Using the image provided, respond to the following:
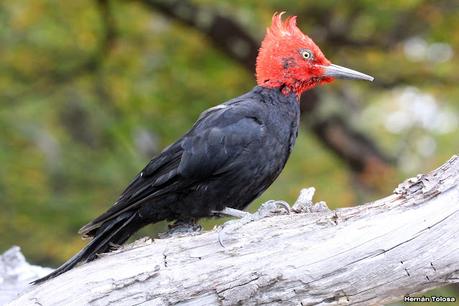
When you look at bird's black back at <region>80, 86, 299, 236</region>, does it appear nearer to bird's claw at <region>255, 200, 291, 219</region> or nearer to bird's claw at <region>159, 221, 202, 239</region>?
bird's claw at <region>159, 221, 202, 239</region>

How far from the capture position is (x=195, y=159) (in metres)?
4.19

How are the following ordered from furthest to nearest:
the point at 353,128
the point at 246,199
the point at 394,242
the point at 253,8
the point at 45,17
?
the point at 353,128 → the point at 45,17 → the point at 253,8 → the point at 246,199 → the point at 394,242

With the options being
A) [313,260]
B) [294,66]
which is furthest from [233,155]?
[313,260]

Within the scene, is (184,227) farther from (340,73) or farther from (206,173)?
(340,73)

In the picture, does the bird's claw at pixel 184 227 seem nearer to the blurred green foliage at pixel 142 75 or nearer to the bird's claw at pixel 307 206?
the bird's claw at pixel 307 206

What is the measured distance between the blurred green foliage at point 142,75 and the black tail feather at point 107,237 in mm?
3556

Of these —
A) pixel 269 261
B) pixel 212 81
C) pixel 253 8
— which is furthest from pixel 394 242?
pixel 212 81

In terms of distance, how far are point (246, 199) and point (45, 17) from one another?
15.7ft

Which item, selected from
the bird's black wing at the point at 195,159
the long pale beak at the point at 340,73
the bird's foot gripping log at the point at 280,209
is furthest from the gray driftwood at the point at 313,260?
the long pale beak at the point at 340,73

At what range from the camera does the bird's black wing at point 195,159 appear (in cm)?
418

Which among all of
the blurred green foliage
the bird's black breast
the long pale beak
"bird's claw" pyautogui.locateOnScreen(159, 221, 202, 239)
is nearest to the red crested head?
the long pale beak

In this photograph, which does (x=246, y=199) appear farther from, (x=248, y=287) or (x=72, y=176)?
(x=72, y=176)

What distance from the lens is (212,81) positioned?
27.7 feet

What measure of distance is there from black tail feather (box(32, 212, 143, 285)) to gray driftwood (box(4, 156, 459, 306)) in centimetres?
34
